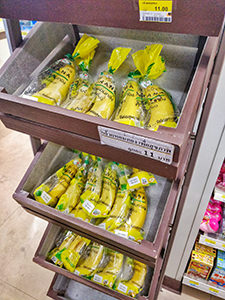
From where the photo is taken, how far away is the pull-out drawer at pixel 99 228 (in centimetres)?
80

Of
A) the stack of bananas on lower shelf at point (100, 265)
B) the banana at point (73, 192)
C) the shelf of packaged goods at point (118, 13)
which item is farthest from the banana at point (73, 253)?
the shelf of packaged goods at point (118, 13)

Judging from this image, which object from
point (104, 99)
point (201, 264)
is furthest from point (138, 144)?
point (201, 264)

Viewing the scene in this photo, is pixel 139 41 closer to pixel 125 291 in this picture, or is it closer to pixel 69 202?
pixel 69 202

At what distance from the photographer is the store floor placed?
1648 mm

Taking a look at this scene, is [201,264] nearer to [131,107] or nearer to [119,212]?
[119,212]

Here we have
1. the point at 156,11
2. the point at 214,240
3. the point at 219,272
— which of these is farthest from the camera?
the point at 219,272

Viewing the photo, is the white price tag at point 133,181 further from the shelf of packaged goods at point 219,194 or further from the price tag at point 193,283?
the price tag at point 193,283

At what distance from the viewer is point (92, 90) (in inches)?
35.2

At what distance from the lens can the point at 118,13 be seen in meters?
0.59

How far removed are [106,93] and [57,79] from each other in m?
0.19

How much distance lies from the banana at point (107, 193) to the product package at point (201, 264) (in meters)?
0.75

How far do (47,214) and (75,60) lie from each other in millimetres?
604

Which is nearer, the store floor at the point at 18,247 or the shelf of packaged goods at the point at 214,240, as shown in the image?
the shelf of packaged goods at the point at 214,240

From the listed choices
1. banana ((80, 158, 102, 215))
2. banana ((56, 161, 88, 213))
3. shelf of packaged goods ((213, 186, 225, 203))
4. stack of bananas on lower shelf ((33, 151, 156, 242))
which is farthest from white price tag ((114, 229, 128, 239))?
shelf of packaged goods ((213, 186, 225, 203))
